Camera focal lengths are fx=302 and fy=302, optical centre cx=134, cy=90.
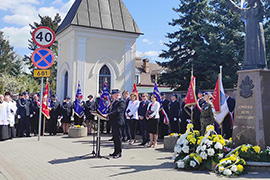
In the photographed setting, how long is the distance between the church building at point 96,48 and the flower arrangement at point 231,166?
1490 cm

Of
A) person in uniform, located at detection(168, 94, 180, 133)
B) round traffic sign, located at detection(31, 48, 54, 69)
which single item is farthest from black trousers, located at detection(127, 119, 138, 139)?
round traffic sign, located at detection(31, 48, 54, 69)

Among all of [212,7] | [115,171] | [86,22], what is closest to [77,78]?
[86,22]

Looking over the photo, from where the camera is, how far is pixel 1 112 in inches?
518

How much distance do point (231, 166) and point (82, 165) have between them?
3902 millimetres

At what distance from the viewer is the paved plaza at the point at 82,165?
23.3 feet

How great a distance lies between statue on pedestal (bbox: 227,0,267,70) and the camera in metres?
8.70

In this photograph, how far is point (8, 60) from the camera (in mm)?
58312

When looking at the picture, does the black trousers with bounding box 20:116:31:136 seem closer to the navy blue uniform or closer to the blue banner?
the blue banner

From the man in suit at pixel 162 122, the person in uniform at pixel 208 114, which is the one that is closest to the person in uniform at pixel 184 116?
the man in suit at pixel 162 122

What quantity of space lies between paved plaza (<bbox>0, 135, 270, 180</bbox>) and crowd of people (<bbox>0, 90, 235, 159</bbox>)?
1.11m

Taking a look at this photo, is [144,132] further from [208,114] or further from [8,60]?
[8,60]

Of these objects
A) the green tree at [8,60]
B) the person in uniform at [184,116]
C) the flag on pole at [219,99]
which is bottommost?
the person in uniform at [184,116]

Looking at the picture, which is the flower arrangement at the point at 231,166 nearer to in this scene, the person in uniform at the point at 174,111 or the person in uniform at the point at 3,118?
the person in uniform at the point at 174,111

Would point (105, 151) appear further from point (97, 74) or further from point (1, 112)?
point (97, 74)
